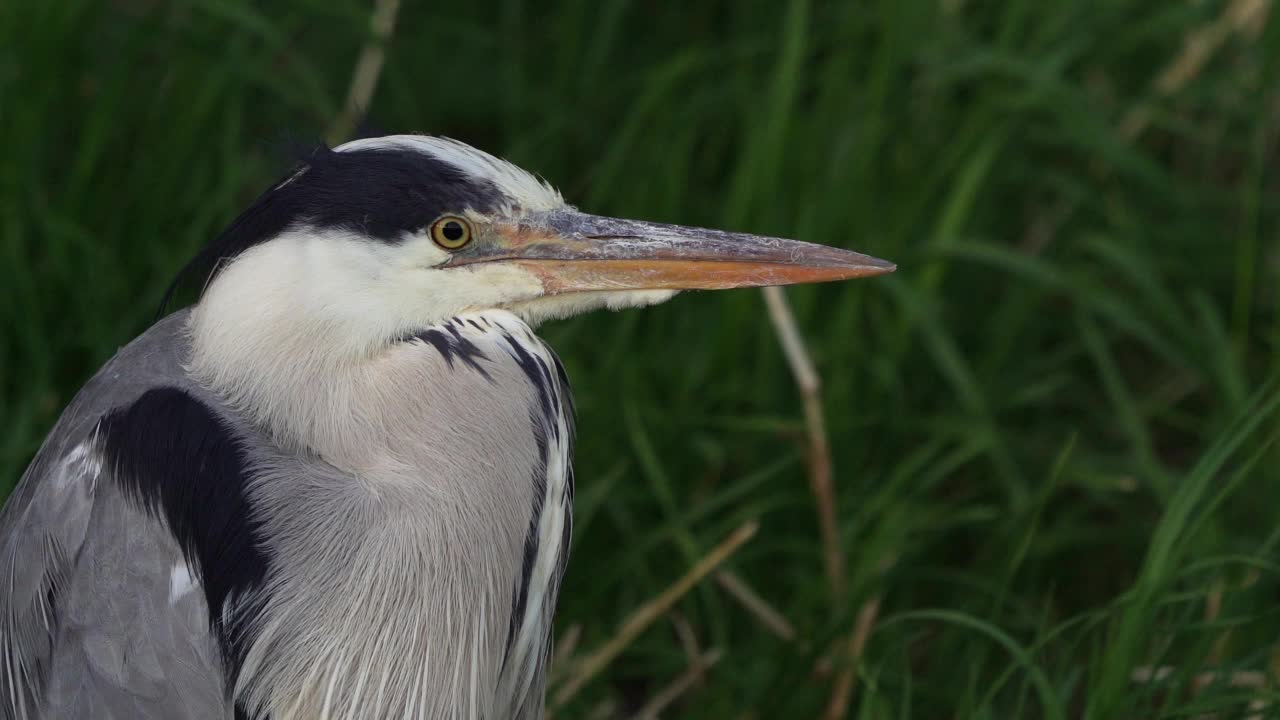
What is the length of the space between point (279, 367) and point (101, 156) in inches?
47.6

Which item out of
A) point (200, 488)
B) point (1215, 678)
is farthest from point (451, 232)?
point (1215, 678)

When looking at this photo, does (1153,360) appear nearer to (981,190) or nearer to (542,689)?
(981,190)

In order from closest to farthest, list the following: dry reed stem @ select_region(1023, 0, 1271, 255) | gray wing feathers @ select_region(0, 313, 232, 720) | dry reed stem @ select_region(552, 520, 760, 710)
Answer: gray wing feathers @ select_region(0, 313, 232, 720)
dry reed stem @ select_region(552, 520, 760, 710)
dry reed stem @ select_region(1023, 0, 1271, 255)

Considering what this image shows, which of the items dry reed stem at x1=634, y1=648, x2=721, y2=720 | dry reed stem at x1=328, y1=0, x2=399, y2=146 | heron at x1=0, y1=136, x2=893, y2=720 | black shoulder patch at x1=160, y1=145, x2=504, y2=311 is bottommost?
dry reed stem at x1=634, y1=648, x2=721, y2=720

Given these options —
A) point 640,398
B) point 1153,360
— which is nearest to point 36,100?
point 640,398

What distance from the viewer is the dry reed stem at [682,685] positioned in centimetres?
219

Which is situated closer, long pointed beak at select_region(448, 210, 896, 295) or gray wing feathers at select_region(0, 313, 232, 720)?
gray wing feathers at select_region(0, 313, 232, 720)

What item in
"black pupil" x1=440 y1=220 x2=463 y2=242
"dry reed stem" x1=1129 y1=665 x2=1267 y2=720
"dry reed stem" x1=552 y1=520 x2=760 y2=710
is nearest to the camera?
"black pupil" x1=440 y1=220 x2=463 y2=242

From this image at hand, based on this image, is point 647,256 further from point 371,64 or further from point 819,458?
point 371,64

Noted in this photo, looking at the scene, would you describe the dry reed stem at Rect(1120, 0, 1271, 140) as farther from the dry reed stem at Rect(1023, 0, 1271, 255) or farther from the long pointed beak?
the long pointed beak

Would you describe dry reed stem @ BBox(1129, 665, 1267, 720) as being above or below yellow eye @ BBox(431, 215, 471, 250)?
below

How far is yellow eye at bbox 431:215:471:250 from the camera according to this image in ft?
5.43

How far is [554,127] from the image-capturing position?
2889mm

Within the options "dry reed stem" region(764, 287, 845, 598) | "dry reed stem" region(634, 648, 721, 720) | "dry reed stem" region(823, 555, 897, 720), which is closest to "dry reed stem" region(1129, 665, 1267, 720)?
"dry reed stem" region(823, 555, 897, 720)
